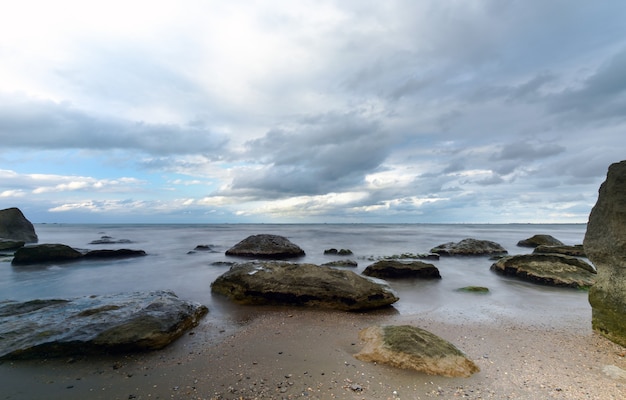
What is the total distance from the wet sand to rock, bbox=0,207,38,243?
31.2 metres

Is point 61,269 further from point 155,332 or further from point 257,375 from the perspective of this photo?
point 257,375

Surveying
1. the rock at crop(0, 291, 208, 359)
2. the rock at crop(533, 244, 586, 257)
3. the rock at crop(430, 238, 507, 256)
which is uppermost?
the rock at crop(533, 244, 586, 257)

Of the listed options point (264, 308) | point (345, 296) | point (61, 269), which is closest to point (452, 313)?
point (345, 296)

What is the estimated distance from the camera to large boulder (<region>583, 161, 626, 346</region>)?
5.73 meters

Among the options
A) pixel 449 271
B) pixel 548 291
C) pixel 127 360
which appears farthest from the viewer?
pixel 449 271

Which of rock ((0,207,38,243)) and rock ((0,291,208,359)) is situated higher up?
rock ((0,207,38,243))

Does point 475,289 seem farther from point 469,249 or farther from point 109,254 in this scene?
point 109,254

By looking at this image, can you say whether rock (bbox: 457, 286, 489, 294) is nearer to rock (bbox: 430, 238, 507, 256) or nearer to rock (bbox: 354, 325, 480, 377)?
rock (bbox: 354, 325, 480, 377)

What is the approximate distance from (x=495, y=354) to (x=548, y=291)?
6.59 m

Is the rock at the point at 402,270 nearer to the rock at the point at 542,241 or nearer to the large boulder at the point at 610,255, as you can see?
the large boulder at the point at 610,255

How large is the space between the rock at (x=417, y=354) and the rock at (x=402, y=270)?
681 cm

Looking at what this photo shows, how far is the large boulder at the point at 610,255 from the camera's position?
573cm

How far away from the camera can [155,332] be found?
5387 mm

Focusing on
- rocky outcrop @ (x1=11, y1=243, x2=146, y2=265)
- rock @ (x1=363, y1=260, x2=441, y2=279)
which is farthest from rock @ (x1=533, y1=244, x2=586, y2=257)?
rocky outcrop @ (x1=11, y1=243, x2=146, y2=265)
